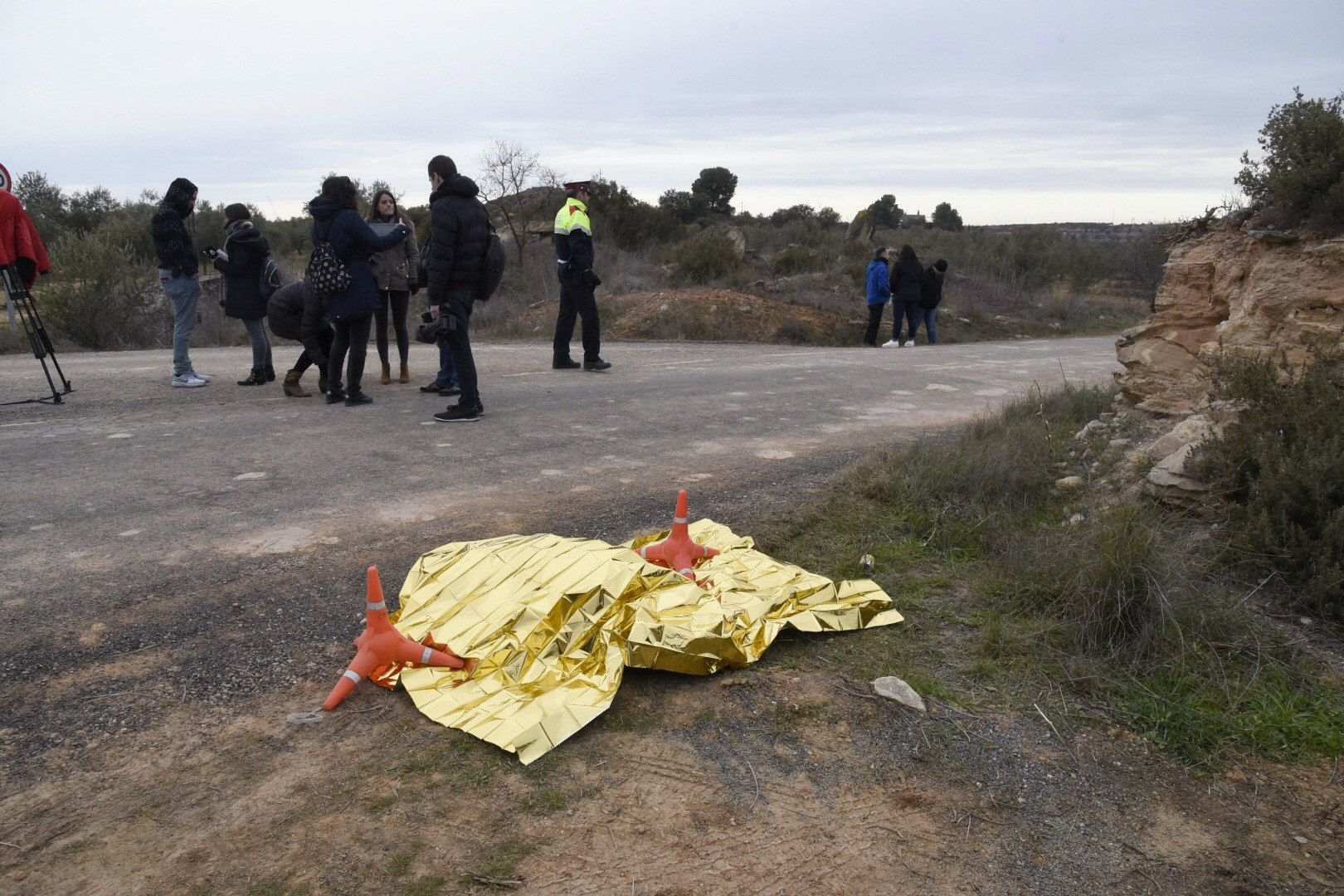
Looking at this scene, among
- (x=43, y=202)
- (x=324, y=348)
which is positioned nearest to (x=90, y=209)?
(x=43, y=202)

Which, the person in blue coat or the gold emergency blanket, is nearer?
the gold emergency blanket

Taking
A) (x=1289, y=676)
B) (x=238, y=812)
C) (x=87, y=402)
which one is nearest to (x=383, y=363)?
(x=87, y=402)

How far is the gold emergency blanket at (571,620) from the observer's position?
10.8ft

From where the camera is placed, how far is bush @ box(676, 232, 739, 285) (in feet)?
81.4

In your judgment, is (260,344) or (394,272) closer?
(394,272)

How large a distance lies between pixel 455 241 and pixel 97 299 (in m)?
10.8

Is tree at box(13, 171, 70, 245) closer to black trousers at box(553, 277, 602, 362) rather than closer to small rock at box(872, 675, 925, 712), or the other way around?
black trousers at box(553, 277, 602, 362)

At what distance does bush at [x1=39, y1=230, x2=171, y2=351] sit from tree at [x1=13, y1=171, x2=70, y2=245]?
59.2 feet

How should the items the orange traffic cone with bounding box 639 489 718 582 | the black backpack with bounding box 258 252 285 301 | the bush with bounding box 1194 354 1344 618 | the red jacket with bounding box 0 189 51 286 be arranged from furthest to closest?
the black backpack with bounding box 258 252 285 301
the red jacket with bounding box 0 189 51 286
the orange traffic cone with bounding box 639 489 718 582
the bush with bounding box 1194 354 1344 618

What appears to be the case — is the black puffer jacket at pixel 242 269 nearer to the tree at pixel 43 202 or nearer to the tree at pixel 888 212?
the tree at pixel 43 202

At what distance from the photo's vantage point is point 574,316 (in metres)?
11.3

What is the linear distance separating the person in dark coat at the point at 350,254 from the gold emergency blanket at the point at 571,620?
437 centimetres

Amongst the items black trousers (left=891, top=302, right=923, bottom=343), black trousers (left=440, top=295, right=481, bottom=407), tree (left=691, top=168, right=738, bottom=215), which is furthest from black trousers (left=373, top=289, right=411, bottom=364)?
tree (left=691, top=168, right=738, bottom=215)

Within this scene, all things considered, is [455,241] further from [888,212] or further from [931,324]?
[888,212]
